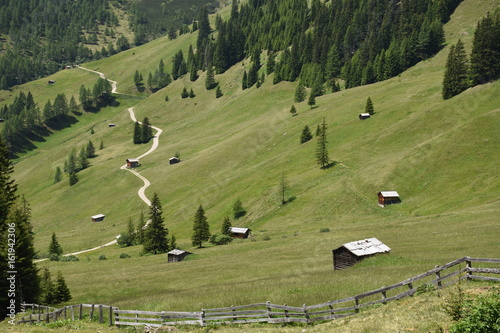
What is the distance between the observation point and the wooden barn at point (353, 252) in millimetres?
38250

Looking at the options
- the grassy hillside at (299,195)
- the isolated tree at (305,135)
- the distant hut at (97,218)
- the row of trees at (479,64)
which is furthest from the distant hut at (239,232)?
the row of trees at (479,64)

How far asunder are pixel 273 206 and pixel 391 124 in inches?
1629

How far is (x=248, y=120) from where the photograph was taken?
168 meters

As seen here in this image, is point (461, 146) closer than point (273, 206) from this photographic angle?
Yes

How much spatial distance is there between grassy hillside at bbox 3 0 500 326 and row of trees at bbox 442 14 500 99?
134 inches

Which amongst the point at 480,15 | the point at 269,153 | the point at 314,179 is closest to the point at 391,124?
the point at 314,179

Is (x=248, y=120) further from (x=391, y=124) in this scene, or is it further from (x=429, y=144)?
(x=429, y=144)

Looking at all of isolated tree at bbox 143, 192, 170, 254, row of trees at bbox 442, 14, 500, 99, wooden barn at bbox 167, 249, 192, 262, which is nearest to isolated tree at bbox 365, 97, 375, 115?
row of trees at bbox 442, 14, 500, 99

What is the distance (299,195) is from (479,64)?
5816 centimetres

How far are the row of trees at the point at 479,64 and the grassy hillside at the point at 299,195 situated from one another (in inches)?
134

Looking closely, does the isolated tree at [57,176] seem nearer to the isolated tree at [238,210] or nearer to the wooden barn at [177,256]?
the isolated tree at [238,210]

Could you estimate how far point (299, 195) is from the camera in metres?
87.4

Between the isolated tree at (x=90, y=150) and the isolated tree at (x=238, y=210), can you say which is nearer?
the isolated tree at (x=238, y=210)

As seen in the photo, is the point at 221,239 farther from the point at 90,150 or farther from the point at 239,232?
the point at 90,150
